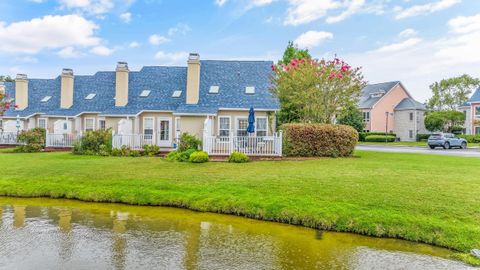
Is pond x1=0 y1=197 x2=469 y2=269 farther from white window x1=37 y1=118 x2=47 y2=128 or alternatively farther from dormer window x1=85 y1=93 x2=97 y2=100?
white window x1=37 y1=118 x2=47 y2=128

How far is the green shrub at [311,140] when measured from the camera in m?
18.3

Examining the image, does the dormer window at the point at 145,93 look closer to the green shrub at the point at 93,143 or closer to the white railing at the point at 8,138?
the green shrub at the point at 93,143

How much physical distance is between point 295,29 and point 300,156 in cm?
1582

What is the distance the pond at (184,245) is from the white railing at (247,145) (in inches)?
330

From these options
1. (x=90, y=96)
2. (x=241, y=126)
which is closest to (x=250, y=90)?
(x=241, y=126)

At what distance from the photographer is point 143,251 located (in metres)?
6.93

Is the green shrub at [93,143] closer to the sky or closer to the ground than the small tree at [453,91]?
closer to the ground

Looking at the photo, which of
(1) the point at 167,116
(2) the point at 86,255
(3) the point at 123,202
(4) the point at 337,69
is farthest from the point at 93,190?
(4) the point at 337,69

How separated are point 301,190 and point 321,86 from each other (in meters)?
11.3

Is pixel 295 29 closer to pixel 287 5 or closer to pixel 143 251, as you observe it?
pixel 287 5

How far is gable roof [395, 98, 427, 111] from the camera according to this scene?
161 ft

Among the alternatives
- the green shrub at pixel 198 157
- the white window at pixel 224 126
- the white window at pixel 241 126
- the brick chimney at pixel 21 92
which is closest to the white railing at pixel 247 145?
the green shrub at pixel 198 157

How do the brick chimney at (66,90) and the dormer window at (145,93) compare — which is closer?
the dormer window at (145,93)

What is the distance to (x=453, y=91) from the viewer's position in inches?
2466
